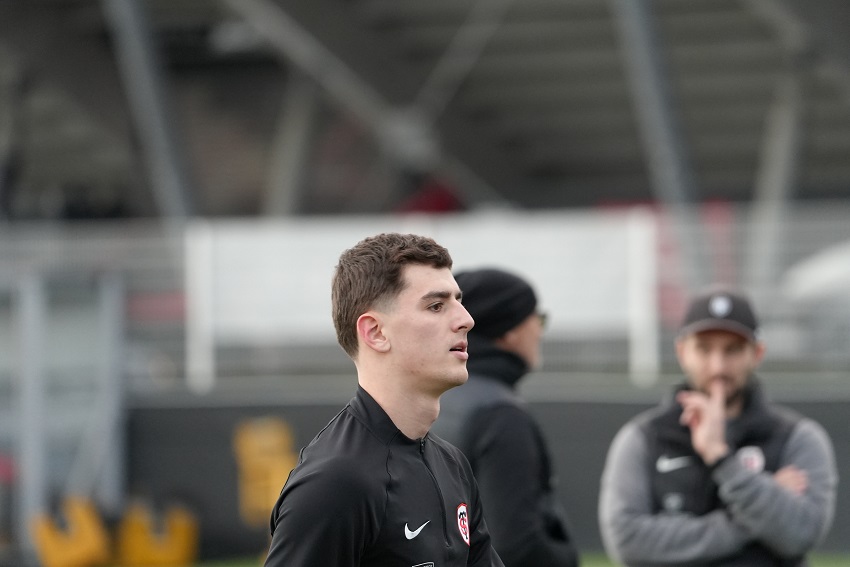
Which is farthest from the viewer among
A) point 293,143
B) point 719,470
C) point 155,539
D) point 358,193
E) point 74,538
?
point 358,193

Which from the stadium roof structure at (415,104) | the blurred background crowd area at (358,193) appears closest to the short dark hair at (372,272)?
the blurred background crowd area at (358,193)

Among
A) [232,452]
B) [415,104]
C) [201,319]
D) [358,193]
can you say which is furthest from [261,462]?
[358,193]

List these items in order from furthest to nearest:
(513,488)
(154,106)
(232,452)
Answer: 1. (154,106)
2. (232,452)
3. (513,488)

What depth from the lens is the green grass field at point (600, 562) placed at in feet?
33.1

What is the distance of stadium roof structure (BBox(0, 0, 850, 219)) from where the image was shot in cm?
1897

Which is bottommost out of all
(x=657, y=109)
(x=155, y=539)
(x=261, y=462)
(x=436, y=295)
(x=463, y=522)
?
(x=155, y=539)

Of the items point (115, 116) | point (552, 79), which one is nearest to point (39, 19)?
point (115, 116)

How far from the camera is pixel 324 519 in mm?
2719

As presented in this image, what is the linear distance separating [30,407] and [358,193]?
43.0 feet

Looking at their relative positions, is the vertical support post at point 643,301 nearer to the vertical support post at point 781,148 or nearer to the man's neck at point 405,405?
the vertical support post at point 781,148

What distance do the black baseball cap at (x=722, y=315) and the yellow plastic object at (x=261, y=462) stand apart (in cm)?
707

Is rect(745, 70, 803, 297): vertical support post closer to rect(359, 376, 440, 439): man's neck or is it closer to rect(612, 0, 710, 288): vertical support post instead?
rect(612, 0, 710, 288): vertical support post

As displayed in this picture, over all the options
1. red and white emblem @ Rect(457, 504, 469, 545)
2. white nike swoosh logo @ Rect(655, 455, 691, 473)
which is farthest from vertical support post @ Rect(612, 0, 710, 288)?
red and white emblem @ Rect(457, 504, 469, 545)

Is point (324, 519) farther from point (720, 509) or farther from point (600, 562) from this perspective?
point (600, 562)
